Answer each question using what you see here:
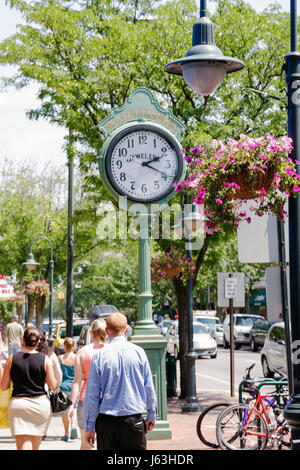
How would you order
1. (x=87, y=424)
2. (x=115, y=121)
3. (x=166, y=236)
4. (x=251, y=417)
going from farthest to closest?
(x=166, y=236) → (x=115, y=121) → (x=251, y=417) → (x=87, y=424)

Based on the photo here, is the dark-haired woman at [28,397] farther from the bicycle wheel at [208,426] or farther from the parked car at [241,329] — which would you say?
the parked car at [241,329]

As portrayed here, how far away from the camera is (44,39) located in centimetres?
1580

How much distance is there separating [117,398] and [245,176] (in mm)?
2263

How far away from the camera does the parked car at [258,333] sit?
113 feet

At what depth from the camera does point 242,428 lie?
873 cm

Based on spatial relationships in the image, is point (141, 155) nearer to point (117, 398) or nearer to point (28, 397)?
point (28, 397)

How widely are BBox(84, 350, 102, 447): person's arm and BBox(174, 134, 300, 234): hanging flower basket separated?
1855mm

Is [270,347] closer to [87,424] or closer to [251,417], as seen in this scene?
[251,417]

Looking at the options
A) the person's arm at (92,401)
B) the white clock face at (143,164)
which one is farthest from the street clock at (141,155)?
the person's arm at (92,401)

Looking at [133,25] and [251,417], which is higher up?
[133,25]
